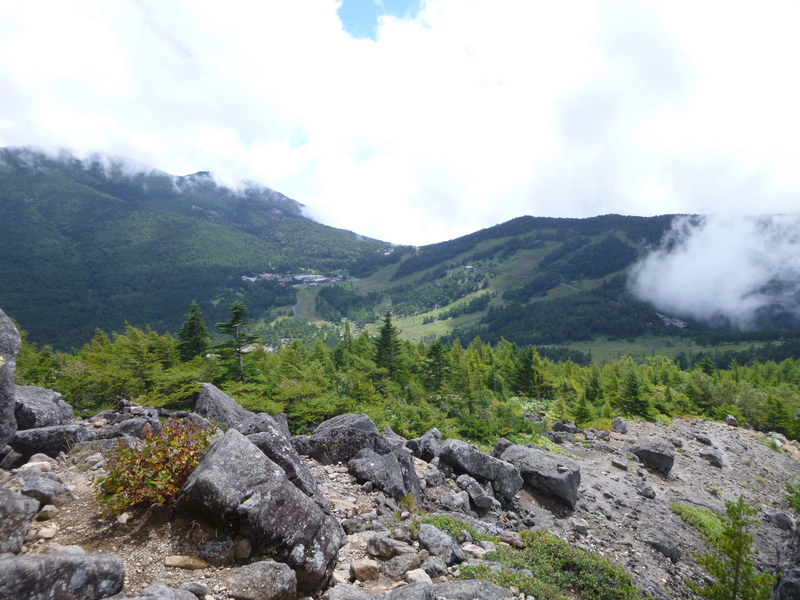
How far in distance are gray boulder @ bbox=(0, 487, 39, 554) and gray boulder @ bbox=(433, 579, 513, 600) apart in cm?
667

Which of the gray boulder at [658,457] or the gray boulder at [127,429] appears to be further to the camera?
the gray boulder at [658,457]

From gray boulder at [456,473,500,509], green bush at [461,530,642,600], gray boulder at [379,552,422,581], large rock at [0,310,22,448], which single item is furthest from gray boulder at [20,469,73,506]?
gray boulder at [456,473,500,509]

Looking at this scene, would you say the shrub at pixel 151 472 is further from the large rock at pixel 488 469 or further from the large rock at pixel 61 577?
the large rock at pixel 488 469

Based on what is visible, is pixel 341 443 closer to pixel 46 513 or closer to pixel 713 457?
pixel 46 513

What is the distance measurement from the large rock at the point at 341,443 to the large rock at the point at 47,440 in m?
6.15

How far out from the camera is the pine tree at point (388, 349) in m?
39.4

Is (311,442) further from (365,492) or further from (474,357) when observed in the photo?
(474,357)

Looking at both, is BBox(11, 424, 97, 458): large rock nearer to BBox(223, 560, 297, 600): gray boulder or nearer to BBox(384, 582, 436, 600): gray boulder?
BBox(223, 560, 297, 600): gray boulder

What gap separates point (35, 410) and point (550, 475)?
57.3 ft

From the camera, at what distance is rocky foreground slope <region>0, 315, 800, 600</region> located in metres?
5.92

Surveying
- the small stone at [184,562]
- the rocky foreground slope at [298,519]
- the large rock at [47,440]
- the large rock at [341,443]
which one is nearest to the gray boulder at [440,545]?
the rocky foreground slope at [298,519]

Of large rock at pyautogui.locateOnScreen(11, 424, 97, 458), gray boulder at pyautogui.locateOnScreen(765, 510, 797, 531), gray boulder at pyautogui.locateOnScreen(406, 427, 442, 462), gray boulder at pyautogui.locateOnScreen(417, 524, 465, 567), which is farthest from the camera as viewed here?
gray boulder at pyautogui.locateOnScreen(765, 510, 797, 531)

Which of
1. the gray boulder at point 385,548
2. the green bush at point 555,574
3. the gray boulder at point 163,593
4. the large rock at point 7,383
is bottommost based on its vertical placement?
the green bush at point 555,574

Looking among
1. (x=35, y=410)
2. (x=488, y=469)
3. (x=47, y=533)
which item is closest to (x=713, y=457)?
(x=488, y=469)
